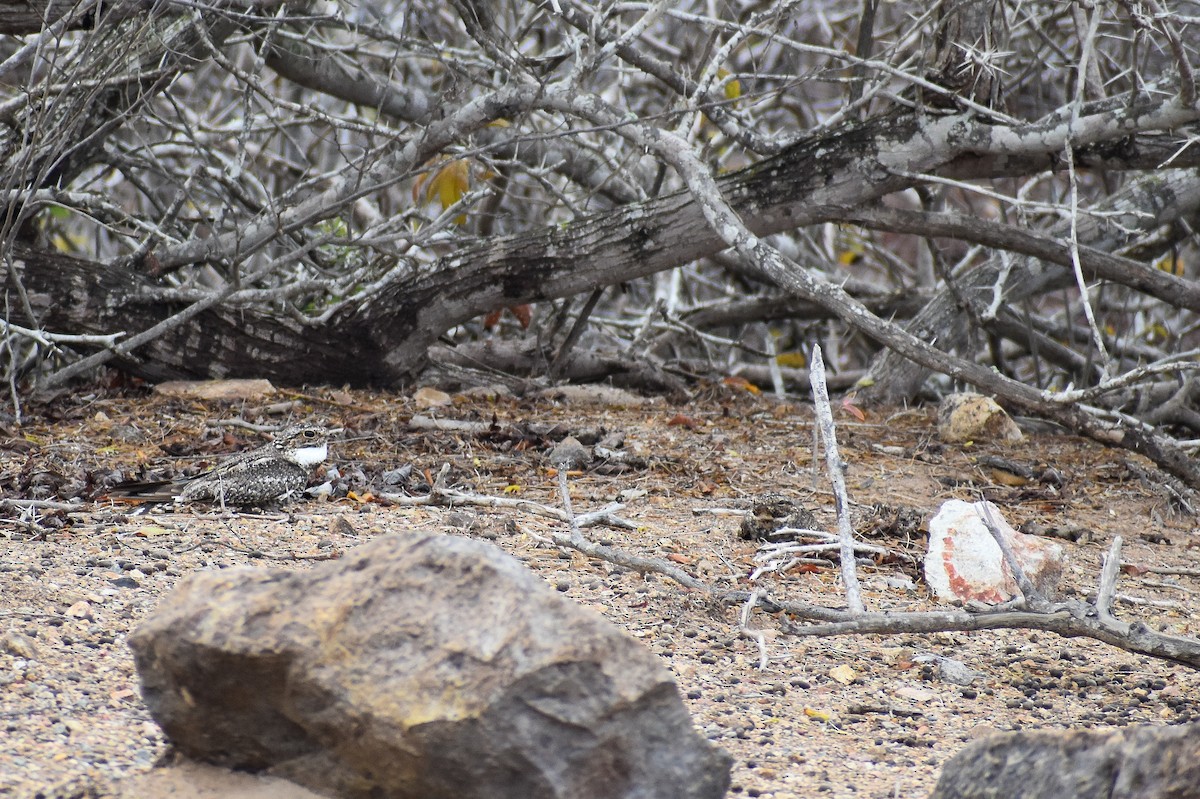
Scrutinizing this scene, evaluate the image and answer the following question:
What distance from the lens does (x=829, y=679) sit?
243cm

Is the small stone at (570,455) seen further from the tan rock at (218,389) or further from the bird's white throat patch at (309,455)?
the tan rock at (218,389)

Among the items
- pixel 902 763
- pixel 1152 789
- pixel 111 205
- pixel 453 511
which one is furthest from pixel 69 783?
pixel 111 205

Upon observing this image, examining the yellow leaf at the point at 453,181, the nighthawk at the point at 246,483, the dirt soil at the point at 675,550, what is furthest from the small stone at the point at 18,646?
the yellow leaf at the point at 453,181

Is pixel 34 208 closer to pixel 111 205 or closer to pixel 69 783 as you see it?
pixel 111 205

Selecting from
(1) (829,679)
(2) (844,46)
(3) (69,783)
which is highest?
(2) (844,46)

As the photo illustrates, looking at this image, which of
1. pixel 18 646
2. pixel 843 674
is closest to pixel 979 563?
pixel 843 674

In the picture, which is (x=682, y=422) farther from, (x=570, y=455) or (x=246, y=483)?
(x=246, y=483)

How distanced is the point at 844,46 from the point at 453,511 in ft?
15.0

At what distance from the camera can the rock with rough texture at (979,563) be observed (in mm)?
2850

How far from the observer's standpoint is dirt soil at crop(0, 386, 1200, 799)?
6.79 ft

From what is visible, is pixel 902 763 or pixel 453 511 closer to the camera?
pixel 902 763

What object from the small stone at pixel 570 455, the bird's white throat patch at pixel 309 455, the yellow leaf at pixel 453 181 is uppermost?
the yellow leaf at pixel 453 181

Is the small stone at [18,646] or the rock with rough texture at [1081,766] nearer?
the rock with rough texture at [1081,766]

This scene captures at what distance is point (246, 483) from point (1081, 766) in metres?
2.35
